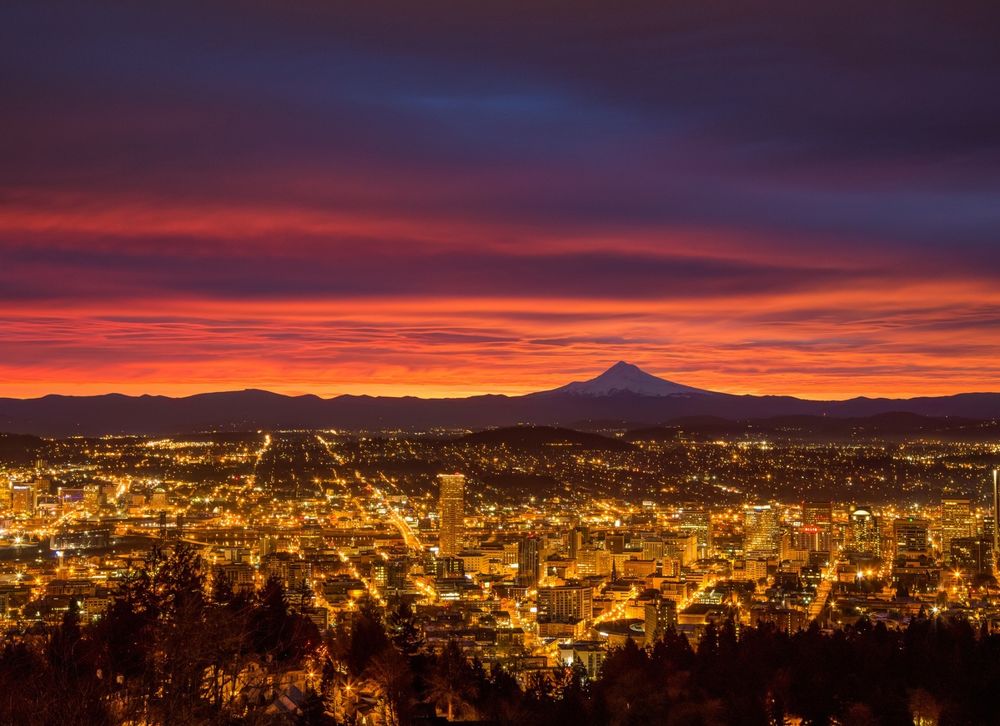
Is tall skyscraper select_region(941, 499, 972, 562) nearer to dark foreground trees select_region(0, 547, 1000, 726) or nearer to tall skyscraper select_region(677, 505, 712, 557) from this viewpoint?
tall skyscraper select_region(677, 505, 712, 557)

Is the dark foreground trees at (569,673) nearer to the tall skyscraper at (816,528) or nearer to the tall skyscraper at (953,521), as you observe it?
the tall skyscraper at (953,521)

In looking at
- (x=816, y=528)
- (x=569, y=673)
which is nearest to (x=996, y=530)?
(x=816, y=528)

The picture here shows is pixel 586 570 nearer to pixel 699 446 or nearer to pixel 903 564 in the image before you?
pixel 903 564

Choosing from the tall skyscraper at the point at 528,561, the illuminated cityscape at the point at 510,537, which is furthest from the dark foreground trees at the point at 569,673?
the tall skyscraper at the point at 528,561

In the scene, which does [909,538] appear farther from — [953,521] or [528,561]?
[528,561]

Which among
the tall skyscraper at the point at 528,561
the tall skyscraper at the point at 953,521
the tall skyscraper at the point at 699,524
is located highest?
the tall skyscraper at the point at 953,521

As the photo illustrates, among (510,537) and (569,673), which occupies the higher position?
(510,537)

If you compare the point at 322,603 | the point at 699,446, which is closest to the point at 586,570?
the point at 322,603
